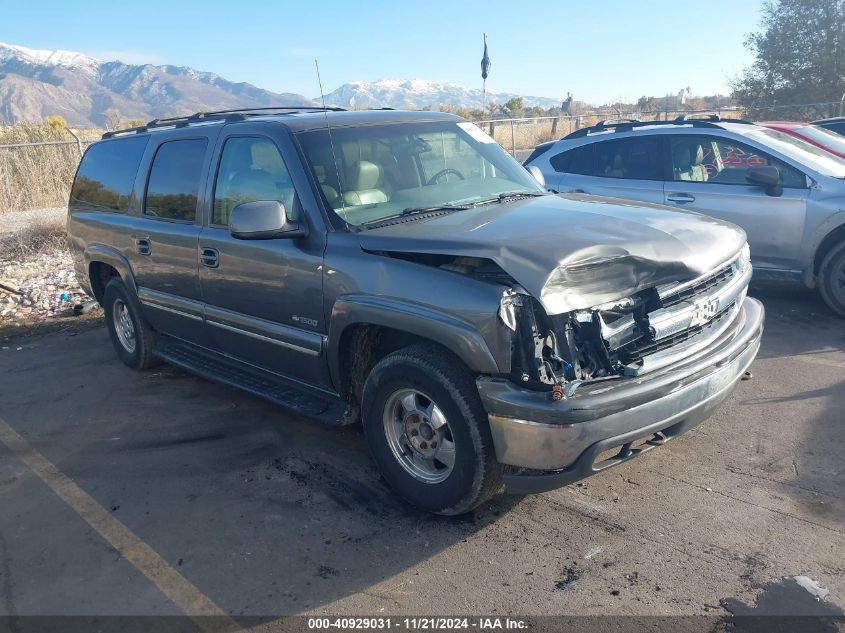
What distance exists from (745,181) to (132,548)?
630 centimetres

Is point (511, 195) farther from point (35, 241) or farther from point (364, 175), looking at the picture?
point (35, 241)

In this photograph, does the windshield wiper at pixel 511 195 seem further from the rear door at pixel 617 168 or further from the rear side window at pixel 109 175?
the rear door at pixel 617 168

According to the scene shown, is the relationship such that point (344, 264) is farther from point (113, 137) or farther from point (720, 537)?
point (113, 137)

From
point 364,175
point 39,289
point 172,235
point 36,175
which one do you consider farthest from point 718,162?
point 36,175

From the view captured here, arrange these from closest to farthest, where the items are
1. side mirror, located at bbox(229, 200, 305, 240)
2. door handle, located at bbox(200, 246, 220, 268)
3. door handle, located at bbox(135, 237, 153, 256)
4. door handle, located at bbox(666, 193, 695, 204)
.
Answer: side mirror, located at bbox(229, 200, 305, 240) < door handle, located at bbox(200, 246, 220, 268) < door handle, located at bbox(135, 237, 153, 256) < door handle, located at bbox(666, 193, 695, 204)

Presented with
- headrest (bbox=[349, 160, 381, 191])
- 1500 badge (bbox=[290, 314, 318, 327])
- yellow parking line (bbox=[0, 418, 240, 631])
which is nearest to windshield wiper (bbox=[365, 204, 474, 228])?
headrest (bbox=[349, 160, 381, 191])

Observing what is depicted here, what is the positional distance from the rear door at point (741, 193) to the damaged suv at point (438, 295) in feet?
9.53

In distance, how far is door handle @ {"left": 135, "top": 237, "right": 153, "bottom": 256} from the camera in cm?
544

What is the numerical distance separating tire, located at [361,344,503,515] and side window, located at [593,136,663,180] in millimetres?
5052

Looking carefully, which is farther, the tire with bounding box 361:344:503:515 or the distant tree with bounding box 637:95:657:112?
the distant tree with bounding box 637:95:657:112

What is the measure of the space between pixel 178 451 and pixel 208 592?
5.44 feet

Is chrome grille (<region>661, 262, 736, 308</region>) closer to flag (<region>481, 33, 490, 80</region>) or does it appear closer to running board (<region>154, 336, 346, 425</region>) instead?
running board (<region>154, 336, 346, 425</region>)

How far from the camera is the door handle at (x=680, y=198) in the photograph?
7285 mm

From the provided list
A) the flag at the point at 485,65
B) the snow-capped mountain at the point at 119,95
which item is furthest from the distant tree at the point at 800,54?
the snow-capped mountain at the point at 119,95
